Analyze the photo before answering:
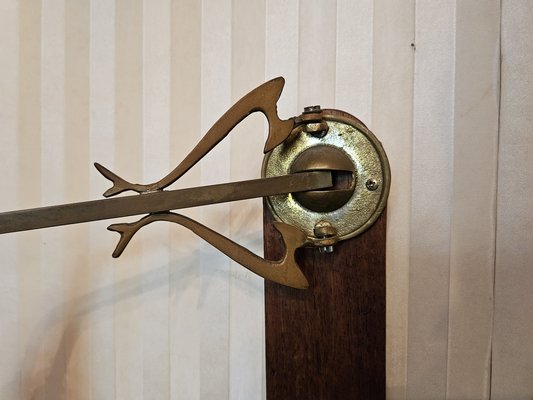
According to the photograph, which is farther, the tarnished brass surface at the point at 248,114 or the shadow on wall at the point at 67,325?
the shadow on wall at the point at 67,325

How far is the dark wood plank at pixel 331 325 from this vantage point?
38 cm

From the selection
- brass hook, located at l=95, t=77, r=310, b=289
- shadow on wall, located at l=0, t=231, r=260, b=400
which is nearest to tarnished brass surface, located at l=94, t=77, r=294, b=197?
brass hook, located at l=95, t=77, r=310, b=289

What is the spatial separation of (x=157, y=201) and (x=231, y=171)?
11 centimetres

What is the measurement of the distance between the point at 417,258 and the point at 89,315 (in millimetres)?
397

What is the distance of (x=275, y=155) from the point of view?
396mm

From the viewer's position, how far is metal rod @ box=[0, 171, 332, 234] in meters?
0.35

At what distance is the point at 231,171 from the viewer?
45cm

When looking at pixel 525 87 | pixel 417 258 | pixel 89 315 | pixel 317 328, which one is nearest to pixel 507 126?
pixel 525 87

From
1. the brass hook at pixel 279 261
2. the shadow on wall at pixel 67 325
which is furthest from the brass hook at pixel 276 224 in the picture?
the shadow on wall at pixel 67 325

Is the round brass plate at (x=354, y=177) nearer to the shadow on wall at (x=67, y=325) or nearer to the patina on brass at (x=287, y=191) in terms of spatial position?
the patina on brass at (x=287, y=191)

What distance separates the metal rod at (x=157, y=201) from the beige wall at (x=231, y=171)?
83mm

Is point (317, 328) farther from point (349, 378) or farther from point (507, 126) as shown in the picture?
point (507, 126)

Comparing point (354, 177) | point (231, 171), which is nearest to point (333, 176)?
point (354, 177)

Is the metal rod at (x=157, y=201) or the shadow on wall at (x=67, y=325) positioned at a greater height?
the metal rod at (x=157, y=201)
